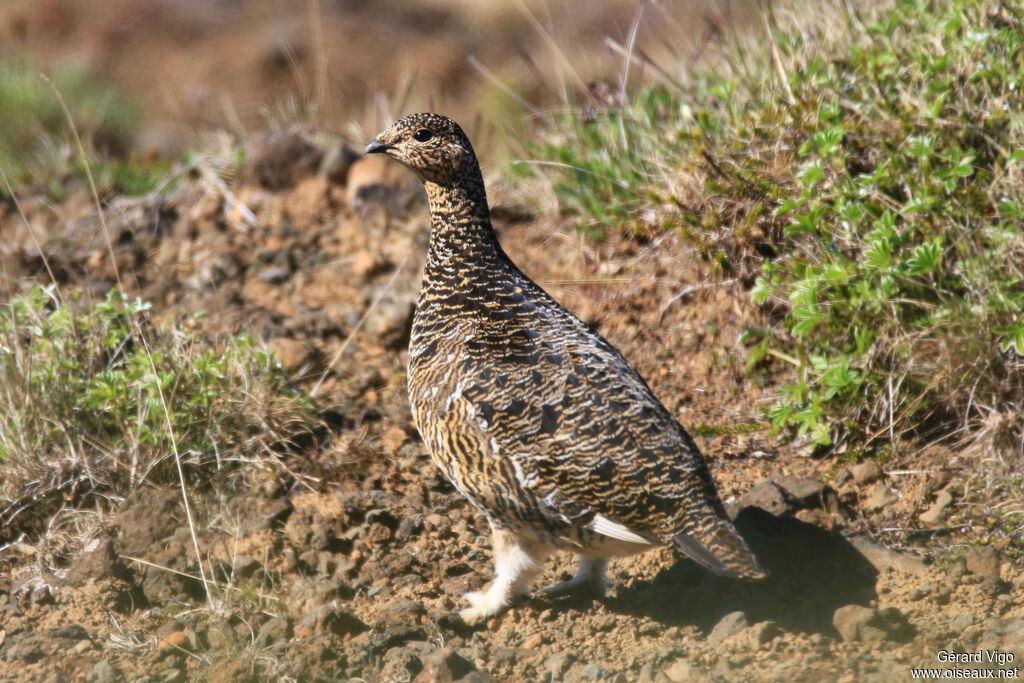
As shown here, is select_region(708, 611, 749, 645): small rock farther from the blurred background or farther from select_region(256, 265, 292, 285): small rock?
the blurred background

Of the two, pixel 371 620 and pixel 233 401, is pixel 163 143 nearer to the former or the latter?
pixel 233 401

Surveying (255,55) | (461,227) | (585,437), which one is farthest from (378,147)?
(255,55)

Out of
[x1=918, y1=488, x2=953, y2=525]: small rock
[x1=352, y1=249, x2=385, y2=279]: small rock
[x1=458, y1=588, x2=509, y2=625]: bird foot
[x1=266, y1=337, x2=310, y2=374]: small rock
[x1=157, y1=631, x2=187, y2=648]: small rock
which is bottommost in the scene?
[x1=918, y1=488, x2=953, y2=525]: small rock

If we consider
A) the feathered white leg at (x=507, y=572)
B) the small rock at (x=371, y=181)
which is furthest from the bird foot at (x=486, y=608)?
the small rock at (x=371, y=181)

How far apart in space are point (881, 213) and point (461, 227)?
2140 mm

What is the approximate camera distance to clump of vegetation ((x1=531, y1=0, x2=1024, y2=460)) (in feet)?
14.6

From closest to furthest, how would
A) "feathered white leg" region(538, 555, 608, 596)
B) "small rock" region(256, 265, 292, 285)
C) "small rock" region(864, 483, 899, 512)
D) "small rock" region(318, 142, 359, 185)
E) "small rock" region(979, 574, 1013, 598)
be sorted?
"small rock" region(979, 574, 1013, 598), "feathered white leg" region(538, 555, 608, 596), "small rock" region(864, 483, 899, 512), "small rock" region(256, 265, 292, 285), "small rock" region(318, 142, 359, 185)

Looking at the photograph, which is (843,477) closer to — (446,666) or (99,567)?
(446,666)

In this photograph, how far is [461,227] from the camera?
4270 mm

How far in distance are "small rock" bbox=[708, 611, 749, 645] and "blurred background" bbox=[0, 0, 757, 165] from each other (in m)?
5.60

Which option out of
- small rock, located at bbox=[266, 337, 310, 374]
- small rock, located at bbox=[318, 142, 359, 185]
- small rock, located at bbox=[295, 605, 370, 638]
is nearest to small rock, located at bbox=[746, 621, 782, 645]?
small rock, located at bbox=[295, 605, 370, 638]

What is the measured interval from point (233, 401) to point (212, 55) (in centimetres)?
861

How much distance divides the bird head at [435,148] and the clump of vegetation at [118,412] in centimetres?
140

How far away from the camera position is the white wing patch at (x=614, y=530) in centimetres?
360
